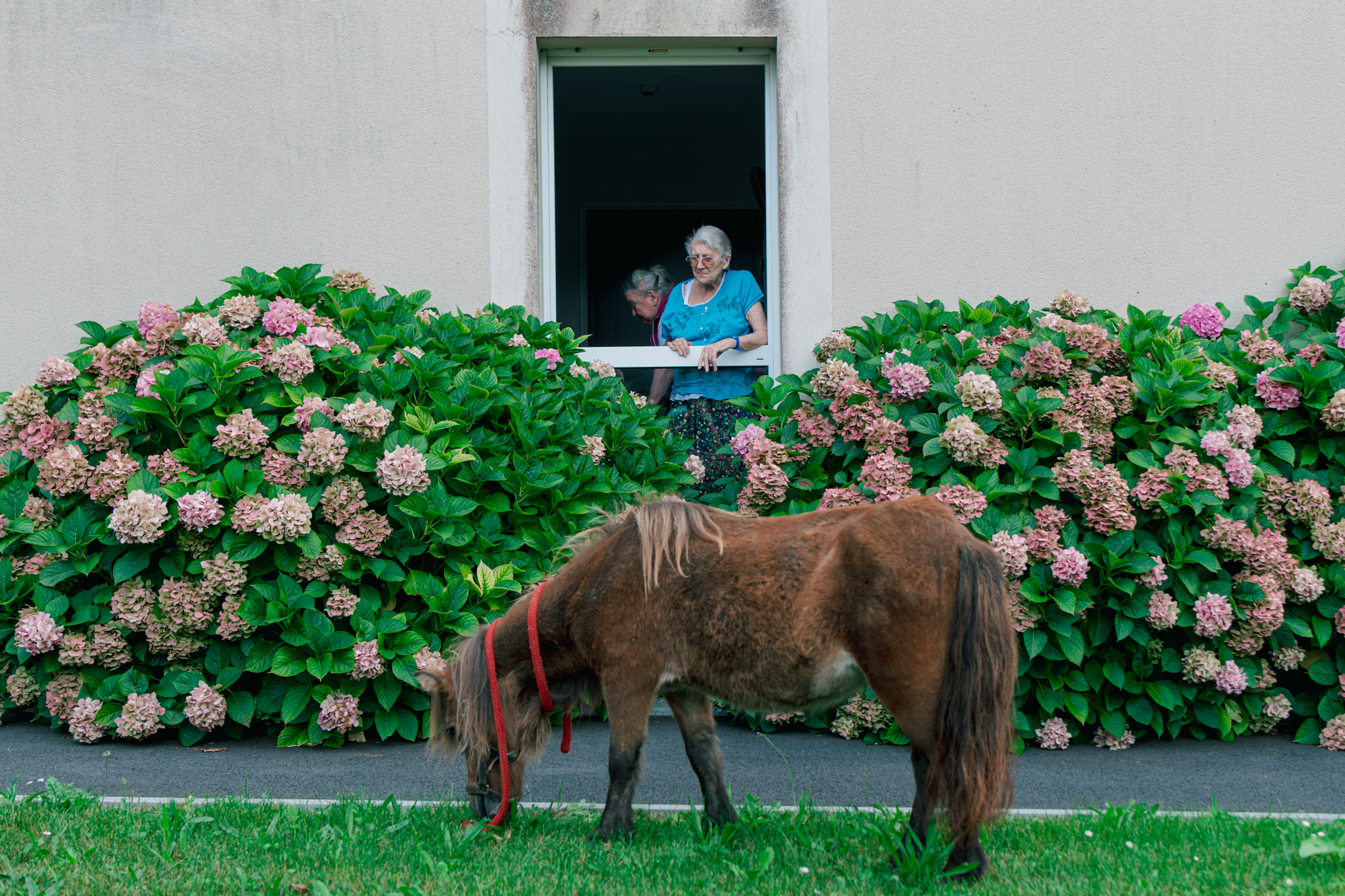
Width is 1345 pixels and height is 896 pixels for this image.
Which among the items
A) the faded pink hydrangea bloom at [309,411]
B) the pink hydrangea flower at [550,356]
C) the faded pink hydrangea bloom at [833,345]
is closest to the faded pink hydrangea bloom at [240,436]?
the faded pink hydrangea bloom at [309,411]

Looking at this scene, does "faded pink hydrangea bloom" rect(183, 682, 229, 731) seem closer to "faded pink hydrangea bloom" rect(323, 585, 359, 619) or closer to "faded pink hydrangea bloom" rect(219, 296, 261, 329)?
"faded pink hydrangea bloom" rect(323, 585, 359, 619)

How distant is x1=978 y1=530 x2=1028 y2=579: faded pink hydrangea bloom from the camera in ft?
14.3

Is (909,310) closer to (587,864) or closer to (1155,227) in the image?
(1155,227)

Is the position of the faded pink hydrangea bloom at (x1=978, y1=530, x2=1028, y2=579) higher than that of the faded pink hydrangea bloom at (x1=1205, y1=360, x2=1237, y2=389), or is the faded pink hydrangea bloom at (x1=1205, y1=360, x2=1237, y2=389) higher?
the faded pink hydrangea bloom at (x1=1205, y1=360, x2=1237, y2=389)

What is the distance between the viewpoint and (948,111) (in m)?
6.02

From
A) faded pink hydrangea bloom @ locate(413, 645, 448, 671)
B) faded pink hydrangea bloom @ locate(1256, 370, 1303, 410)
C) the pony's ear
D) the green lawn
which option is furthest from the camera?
faded pink hydrangea bloom @ locate(1256, 370, 1303, 410)

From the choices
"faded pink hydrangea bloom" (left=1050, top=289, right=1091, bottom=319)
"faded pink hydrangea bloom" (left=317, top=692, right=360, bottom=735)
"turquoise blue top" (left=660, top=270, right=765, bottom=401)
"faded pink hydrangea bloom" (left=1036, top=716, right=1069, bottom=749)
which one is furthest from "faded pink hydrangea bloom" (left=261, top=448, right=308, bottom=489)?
"faded pink hydrangea bloom" (left=1050, top=289, right=1091, bottom=319)

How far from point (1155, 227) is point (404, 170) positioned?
4749mm

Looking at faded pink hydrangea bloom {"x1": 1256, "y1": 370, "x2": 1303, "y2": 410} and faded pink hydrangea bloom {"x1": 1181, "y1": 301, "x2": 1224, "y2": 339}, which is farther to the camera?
faded pink hydrangea bloom {"x1": 1181, "y1": 301, "x2": 1224, "y2": 339}

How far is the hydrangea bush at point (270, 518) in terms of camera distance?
4484 millimetres

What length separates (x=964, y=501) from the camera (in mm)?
4480

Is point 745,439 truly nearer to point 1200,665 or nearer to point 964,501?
point 964,501

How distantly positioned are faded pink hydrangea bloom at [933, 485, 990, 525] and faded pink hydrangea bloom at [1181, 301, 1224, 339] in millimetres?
2183

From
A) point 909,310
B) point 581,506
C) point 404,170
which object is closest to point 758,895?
point 581,506
